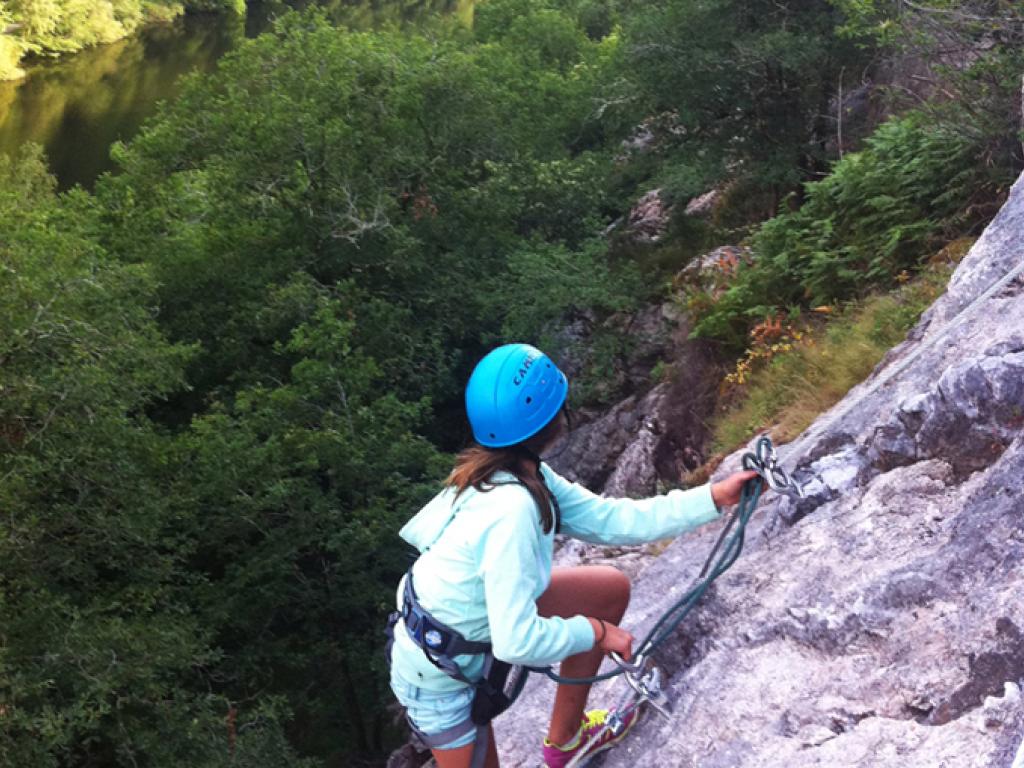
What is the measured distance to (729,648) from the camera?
10.8ft

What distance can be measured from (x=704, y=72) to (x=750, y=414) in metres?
7.92

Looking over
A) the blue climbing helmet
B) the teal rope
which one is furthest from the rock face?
the blue climbing helmet

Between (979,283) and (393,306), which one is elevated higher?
(979,283)

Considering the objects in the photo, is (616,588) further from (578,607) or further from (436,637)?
(436,637)

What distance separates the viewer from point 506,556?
2.77 metres

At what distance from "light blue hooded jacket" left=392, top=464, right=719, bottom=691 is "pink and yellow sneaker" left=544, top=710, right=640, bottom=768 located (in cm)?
58

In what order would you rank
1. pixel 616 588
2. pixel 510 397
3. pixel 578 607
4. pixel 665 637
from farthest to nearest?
pixel 616 588 < pixel 578 607 < pixel 665 637 < pixel 510 397

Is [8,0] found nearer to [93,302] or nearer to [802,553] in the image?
[93,302]

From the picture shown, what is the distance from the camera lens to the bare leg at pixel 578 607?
338 centimetres

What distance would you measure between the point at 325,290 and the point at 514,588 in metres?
12.9

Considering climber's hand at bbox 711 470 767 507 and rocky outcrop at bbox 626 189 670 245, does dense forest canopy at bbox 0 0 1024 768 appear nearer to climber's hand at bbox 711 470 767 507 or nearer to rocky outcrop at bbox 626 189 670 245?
rocky outcrop at bbox 626 189 670 245

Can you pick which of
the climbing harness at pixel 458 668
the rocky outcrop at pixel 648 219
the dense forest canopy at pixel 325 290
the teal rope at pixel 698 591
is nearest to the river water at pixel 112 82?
the dense forest canopy at pixel 325 290

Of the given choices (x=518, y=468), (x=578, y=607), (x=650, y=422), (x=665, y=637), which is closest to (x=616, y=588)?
(x=578, y=607)

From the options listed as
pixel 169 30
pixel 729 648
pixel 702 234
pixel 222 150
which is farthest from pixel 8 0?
pixel 729 648
